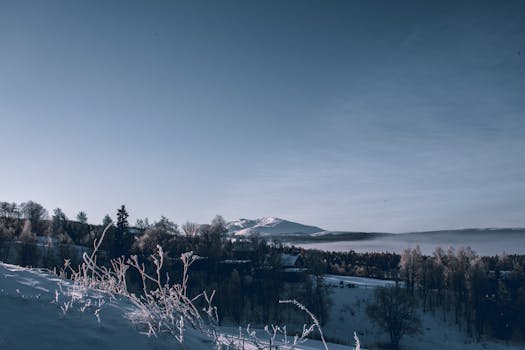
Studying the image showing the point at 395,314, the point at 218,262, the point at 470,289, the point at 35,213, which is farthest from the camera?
the point at 35,213

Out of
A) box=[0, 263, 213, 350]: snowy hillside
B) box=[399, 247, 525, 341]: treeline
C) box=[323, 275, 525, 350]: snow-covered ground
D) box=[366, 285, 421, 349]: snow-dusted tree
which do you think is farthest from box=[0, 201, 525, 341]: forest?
box=[0, 263, 213, 350]: snowy hillside

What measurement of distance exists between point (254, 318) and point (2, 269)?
59068 millimetres

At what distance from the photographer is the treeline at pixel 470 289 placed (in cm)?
6082

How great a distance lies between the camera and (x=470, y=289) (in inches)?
2505

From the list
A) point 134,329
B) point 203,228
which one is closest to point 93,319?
point 134,329

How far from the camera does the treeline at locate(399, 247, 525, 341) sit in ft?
200

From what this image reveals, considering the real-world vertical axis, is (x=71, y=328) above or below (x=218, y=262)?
above

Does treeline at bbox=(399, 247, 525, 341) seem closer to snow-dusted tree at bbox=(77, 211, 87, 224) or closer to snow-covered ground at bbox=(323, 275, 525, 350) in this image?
snow-covered ground at bbox=(323, 275, 525, 350)

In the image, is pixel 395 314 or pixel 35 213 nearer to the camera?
pixel 395 314

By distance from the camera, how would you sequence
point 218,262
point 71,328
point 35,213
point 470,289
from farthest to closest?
point 35,213
point 218,262
point 470,289
point 71,328

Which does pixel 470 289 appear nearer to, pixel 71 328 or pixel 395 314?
pixel 395 314

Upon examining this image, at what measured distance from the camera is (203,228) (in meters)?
79.2

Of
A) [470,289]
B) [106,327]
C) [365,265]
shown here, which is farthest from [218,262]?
[106,327]

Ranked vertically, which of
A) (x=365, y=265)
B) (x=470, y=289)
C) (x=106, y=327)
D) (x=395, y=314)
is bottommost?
(x=395, y=314)
